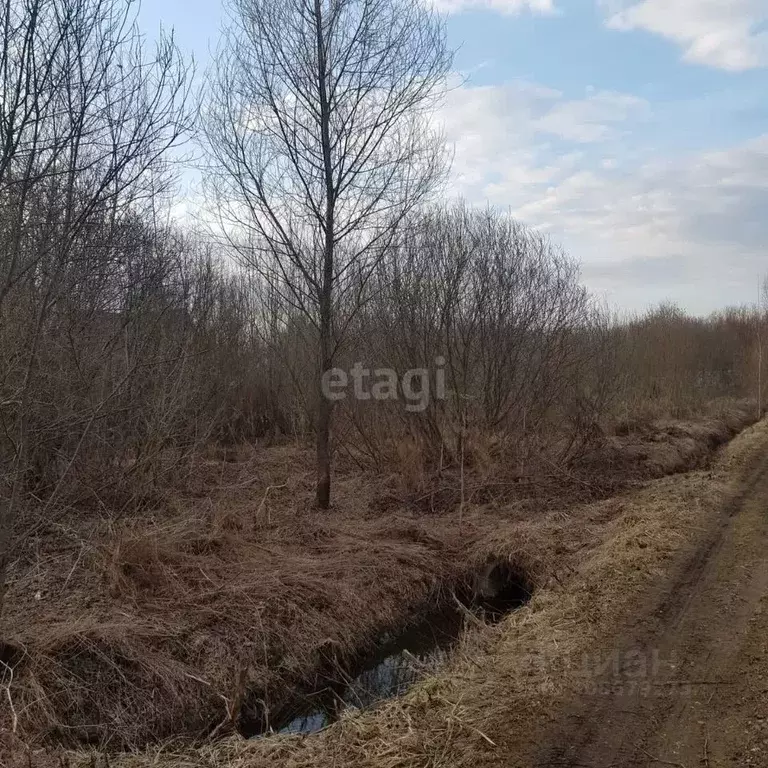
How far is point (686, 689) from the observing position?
400 centimetres

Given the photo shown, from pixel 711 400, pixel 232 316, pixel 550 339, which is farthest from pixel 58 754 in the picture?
pixel 711 400

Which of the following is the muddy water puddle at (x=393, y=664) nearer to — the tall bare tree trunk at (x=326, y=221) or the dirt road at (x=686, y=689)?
the dirt road at (x=686, y=689)

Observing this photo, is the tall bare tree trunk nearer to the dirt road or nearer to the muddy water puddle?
the muddy water puddle

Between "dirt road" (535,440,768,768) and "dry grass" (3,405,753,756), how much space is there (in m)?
0.34

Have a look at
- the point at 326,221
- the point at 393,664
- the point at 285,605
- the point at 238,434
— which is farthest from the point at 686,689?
the point at 238,434

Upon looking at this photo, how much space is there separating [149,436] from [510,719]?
624 cm

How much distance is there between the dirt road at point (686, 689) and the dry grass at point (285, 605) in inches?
13.3

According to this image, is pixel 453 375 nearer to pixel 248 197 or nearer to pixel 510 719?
pixel 248 197

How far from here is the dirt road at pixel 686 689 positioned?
11.1 ft

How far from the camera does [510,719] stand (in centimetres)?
379

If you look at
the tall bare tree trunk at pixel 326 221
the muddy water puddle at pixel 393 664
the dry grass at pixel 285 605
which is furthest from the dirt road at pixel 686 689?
the tall bare tree trunk at pixel 326 221

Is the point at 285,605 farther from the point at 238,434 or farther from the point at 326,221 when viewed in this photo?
the point at 238,434

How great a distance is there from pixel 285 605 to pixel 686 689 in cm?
342

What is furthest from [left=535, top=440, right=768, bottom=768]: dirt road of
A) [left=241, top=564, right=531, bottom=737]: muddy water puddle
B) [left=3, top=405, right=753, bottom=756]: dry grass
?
[left=241, top=564, right=531, bottom=737]: muddy water puddle
